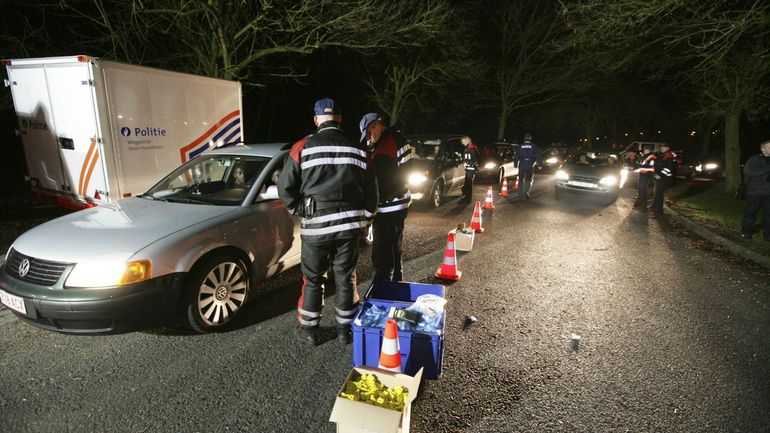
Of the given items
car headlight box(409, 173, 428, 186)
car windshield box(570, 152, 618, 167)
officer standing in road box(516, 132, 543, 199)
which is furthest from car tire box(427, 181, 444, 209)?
car windshield box(570, 152, 618, 167)

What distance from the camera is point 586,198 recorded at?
12055mm

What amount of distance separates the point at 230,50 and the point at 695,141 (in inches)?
1969

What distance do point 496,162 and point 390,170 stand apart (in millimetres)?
11671

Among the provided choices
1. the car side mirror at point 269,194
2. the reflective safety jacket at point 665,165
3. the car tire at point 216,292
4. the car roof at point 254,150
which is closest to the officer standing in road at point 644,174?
the reflective safety jacket at point 665,165

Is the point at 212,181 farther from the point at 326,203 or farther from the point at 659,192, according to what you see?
the point at 659,192

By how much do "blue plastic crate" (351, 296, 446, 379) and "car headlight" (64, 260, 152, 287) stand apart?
1722 mm

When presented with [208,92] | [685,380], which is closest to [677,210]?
[685,380]

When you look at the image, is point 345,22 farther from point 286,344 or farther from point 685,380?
point 685,380

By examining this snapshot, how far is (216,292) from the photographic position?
3.72 m

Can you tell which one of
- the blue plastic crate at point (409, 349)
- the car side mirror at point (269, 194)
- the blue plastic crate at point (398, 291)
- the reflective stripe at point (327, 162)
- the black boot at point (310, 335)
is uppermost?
the reflective stripe at point (327, 162)

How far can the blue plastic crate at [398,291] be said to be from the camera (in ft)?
11.7

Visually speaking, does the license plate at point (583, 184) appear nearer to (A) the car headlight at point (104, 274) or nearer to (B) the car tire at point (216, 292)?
(B) the car tire at point (216, 292)

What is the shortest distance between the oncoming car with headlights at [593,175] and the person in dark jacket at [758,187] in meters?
3.86

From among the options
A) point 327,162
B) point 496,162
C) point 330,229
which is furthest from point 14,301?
point 496,162
